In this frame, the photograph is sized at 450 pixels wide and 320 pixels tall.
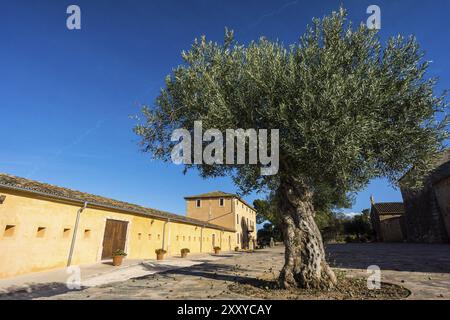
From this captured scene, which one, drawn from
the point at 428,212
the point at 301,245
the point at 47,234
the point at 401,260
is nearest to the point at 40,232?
the point at 47,234

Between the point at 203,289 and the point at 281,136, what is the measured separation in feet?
20.1

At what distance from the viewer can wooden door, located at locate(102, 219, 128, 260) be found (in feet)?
60.1

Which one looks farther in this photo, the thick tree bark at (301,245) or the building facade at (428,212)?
the building facade at (428,212)

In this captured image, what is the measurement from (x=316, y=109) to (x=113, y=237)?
17.3 m

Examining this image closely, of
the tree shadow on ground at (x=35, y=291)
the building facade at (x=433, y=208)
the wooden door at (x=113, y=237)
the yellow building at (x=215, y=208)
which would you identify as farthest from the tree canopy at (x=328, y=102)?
the yellow building at (x=215, y=208)

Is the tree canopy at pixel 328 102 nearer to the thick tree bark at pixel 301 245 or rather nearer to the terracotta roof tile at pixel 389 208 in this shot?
the thick tree bark at pixel 301 245

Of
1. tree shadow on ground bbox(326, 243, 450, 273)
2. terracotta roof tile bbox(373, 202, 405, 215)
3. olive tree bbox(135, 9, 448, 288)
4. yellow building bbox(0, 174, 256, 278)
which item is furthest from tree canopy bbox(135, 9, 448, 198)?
terracotta roof tile bbox(373, 202, 405, 215)

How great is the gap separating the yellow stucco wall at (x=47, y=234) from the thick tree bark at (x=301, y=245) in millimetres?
12084

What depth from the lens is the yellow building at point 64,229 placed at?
1217 cm

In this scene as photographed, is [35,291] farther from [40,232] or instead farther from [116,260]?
[116,260]

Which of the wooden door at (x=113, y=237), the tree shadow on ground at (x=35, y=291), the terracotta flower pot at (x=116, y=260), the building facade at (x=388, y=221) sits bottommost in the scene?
the tree shadow on ground at (x=35, y=291)

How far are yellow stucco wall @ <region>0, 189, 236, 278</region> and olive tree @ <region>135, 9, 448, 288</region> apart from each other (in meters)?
9.38

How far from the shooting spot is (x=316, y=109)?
24.1 feet

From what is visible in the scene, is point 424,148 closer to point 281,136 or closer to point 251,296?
point 281,136
